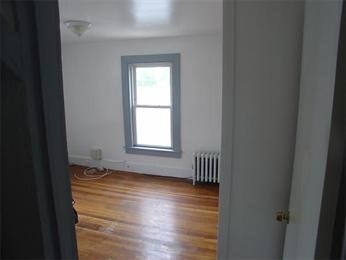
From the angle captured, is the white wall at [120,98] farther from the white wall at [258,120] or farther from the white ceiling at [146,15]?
the white wall at [258,120]

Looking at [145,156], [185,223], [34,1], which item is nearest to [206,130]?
[145,156]

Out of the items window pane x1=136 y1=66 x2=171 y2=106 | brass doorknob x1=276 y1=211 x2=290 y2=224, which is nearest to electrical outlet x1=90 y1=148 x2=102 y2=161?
window pane x1=136 y1=66 x2=171 y2=106

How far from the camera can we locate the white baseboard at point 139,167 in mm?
4129

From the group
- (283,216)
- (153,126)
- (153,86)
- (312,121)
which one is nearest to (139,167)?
(153,126)

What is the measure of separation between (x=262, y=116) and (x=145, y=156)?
3.33 metres

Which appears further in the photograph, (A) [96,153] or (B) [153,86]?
(A) [96,153]

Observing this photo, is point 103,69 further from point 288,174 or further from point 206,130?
point 288,174

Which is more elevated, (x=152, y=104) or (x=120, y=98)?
(x=120, y=98)

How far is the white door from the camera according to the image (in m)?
0.70

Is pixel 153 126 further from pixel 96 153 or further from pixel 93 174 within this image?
pixel 93 174

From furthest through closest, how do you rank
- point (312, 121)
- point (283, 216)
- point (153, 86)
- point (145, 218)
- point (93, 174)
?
point (93, 174) → point (153, 86) → point (145, 218) → point (283, 216) → point (312, 121)

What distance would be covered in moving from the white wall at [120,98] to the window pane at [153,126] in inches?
11.1

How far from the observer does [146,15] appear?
240cm

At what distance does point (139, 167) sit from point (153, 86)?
5.01ft
